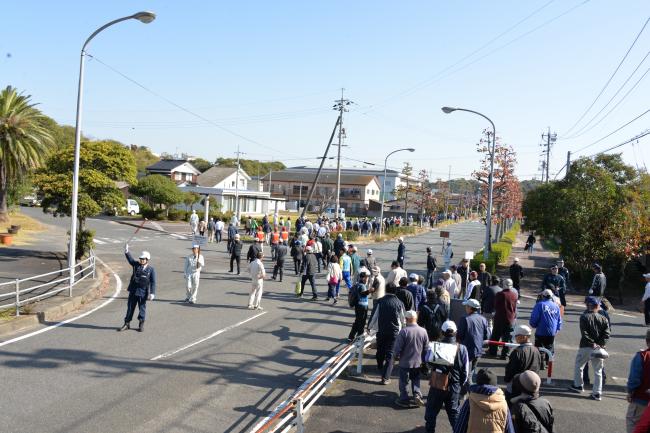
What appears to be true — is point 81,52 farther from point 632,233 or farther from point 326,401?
point 632,233

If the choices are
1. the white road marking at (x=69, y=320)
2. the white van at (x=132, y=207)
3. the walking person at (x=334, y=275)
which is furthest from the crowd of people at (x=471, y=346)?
the white van at (x=132, y=207)

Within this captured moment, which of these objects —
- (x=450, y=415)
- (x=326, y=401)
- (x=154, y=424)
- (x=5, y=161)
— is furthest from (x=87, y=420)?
(x=5, y=161)

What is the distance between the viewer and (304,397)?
22.1ft

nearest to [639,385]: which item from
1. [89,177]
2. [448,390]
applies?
[448,390]

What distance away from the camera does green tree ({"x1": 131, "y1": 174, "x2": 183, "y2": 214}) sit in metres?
46.9

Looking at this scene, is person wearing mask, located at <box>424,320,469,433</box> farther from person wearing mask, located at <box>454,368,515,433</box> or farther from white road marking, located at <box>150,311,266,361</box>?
white road marking, located at <box>150,311,266,361</box>

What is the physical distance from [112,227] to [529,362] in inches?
1440

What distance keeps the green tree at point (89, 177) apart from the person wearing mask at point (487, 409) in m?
18.0

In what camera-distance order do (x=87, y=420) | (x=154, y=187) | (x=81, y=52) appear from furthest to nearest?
(x=154, y=187) → (x=81, y=52) → (x=87, y=420)

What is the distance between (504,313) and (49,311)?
972 cm

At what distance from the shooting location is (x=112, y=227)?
3853 centimetres

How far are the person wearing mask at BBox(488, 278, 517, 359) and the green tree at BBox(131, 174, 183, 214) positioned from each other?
40756mm

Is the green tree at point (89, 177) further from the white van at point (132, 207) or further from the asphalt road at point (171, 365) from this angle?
the white van at point (132, 207)

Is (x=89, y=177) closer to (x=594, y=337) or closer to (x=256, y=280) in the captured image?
(x=256, y=280)
